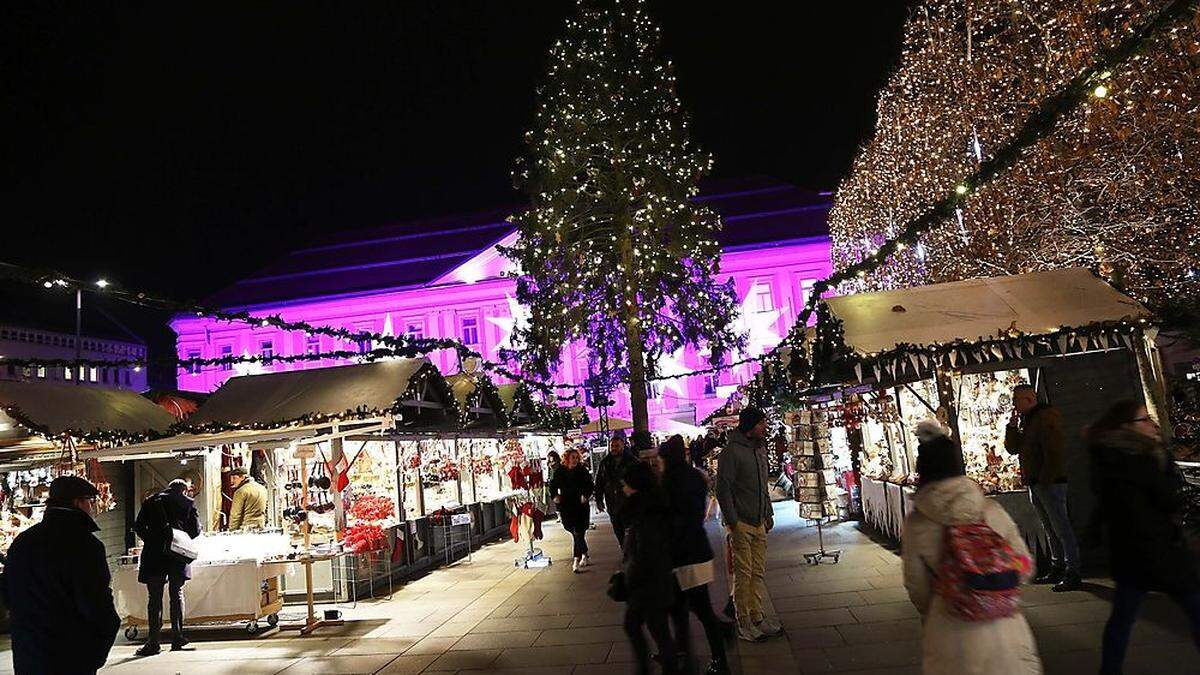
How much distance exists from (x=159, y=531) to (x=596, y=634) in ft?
16.0

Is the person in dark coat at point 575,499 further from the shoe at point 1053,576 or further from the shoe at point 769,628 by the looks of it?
the shoe at point 1053,576

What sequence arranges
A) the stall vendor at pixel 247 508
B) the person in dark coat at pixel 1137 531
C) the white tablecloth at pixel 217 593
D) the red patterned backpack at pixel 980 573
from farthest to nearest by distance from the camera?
the stall vendor at pixel 247 508 → the white tablecloth at pixel 217 593 → the person in dark coat at pixel 1137 531 → the red patterned backpack at pixel 980 573

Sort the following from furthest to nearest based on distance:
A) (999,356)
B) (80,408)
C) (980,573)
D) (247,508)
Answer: (80,408) → (247,508) → (999,356) → (980,573)

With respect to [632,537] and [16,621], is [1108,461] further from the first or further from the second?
[16,621]

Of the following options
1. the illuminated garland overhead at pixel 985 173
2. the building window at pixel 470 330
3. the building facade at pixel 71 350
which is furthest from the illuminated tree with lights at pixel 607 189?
the building facade at pixel 71 350

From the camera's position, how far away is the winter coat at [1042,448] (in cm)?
787

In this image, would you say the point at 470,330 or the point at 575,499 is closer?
the point at 575,499

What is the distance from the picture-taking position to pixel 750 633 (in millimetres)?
7219

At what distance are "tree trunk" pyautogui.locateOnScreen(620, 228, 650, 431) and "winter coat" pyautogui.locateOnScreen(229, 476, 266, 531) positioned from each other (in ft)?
43.8

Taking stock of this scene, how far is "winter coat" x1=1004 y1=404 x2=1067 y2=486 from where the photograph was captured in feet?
25.8

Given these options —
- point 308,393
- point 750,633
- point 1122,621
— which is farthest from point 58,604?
point 308,393

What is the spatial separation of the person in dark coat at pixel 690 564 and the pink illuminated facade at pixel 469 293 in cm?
3934

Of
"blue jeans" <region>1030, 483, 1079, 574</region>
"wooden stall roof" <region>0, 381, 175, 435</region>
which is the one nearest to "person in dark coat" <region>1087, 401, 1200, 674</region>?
"blue jeans" <region>1030, 483, 1079, 574</region>

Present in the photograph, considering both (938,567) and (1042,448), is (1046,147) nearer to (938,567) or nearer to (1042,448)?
(1042,448)
